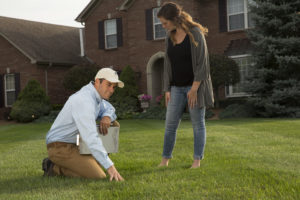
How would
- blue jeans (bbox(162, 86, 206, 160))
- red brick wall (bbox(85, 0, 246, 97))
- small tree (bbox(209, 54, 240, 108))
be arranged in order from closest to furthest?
blue jeans (bbox(162, 86, 206, 160))
small tree (bbox(209, 54, 240, 108))
red brick wall (bbox(85, 0, 246, 97))

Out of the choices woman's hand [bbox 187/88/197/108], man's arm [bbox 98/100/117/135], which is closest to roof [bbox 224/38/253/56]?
woman's hand [bbox 187/88/197/108]

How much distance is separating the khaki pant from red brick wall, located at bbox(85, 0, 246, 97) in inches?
622

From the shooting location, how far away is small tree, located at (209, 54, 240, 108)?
56.7 feet

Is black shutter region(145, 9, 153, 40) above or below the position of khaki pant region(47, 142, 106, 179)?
above

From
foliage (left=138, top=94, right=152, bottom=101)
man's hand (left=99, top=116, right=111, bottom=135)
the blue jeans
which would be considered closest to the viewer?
man's hand (left=99, top=116, right=111, bottom=135)

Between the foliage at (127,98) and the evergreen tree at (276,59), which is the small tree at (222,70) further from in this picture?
the foliage at (127,98)

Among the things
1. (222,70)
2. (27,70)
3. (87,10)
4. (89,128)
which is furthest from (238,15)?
(89,128)

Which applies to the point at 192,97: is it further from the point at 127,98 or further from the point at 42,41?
the point at 42,41

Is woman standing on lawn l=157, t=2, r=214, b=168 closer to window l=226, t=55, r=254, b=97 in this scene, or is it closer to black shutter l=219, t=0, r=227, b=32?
window l=226, t=55, r=254, b=97

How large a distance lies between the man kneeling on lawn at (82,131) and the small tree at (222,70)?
12495 millimetres

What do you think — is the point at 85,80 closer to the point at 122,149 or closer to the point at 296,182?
the point at 122,149

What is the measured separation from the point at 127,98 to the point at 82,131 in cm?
1558

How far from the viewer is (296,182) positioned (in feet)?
13.7

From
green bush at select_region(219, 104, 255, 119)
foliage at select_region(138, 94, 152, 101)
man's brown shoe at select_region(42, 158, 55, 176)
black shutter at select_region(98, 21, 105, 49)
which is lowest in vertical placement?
green bush at select_region(219, 104, 255, 119)
